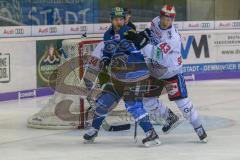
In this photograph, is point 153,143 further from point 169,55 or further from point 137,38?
point 137,38

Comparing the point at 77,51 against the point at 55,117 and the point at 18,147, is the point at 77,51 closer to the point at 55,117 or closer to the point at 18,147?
the point at 55,117

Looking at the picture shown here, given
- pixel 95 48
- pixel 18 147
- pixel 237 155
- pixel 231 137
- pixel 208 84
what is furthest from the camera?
pixel 208 84

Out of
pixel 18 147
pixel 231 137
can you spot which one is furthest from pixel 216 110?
pixel 18 147

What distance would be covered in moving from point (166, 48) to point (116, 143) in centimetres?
114

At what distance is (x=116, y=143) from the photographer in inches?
313

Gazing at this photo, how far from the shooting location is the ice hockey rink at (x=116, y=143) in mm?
7203

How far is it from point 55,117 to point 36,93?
3.33 metres

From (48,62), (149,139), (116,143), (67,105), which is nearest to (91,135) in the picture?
(116,143)

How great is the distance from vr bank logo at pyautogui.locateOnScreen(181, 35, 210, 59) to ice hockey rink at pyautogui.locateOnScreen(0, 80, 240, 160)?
438 cm

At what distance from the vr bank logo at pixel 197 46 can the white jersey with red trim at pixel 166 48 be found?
7198 mm

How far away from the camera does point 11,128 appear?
9.16 m

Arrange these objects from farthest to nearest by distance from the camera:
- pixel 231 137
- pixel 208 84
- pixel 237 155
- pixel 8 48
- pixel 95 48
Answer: pixel 208 84 → pixel 8 48 → pixel 95 48 → pixel 231 137 → pixel 237 155

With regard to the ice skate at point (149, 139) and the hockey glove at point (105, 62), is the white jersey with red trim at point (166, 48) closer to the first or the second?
the hockey glove at point (105, 62)

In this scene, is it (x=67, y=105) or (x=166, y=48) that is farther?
(x=67, y=105)
